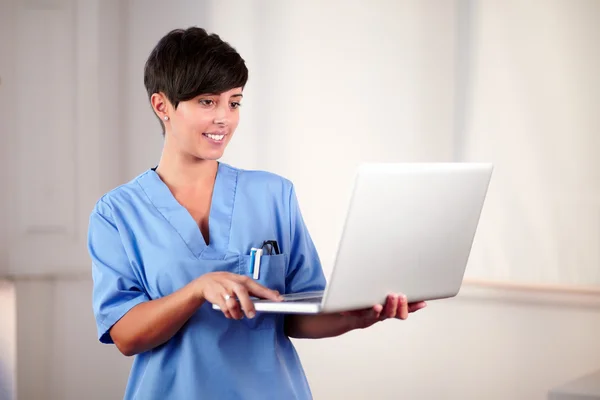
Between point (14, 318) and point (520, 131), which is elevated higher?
point (520, 131)

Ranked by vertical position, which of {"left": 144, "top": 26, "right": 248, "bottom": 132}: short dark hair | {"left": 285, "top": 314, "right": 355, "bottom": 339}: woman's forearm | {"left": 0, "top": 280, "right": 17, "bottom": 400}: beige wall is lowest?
{"left": 0, "top": 280, "right": 17, "bottom": 400}: beige wall

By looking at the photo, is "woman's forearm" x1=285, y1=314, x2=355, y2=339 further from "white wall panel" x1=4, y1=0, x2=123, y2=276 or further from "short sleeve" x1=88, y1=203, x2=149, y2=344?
"white wall panel" x1=4, y1=0, x2=123, y2=276

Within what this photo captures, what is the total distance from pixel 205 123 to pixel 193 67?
0.29 feet

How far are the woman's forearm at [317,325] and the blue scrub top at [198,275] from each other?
0.02m

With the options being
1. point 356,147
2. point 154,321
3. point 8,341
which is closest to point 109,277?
point 154,321

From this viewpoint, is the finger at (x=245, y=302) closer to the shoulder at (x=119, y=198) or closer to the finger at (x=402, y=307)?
the finger at (x=402, y=307)

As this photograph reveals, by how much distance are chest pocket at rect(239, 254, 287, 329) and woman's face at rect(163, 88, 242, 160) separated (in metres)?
0.18

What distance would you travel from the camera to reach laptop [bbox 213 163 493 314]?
101 cm

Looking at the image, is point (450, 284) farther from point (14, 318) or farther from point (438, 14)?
point (14, 318)

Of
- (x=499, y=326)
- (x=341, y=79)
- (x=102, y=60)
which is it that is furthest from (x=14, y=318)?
(x=499, y=326)

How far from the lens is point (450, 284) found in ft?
4.05

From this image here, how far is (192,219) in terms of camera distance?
136 centimetres

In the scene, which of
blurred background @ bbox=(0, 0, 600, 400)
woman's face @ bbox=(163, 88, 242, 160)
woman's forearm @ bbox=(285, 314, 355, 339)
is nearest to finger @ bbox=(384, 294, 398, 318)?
woman's forearm @ bbox=(285, 314, 355, 339)

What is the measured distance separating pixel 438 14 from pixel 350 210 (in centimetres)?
160
